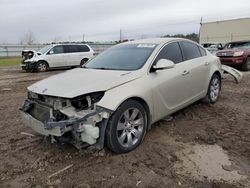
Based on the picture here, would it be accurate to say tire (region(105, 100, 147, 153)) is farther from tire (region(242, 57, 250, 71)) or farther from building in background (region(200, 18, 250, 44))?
building in background (region(200, 18, 250, 44))

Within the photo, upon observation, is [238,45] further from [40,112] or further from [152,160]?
[40,112]

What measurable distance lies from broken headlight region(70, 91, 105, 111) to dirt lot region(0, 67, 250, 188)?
0.74 m

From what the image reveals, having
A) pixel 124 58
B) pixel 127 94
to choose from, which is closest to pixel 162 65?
pixel 124 58

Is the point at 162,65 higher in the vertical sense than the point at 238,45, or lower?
lower

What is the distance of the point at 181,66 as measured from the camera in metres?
5.39

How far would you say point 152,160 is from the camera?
4.01 metres

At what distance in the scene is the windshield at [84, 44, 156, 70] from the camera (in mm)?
4876

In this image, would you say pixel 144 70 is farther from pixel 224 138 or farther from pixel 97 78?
pixel 224 138

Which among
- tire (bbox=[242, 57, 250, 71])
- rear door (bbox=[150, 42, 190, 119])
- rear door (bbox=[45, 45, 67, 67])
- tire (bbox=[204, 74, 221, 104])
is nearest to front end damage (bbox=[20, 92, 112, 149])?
rear door (bbox=[150, 42, 190, 119])

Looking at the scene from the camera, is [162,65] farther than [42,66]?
No

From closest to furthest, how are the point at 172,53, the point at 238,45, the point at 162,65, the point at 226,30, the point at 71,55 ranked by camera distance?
the point at 162,65 → the point at 172,53 → the point at 238,45 → the point at 71,55 → the point at 226,30

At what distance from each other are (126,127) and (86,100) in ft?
2.37

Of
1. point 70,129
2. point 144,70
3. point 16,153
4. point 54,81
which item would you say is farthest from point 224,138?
point 16,153

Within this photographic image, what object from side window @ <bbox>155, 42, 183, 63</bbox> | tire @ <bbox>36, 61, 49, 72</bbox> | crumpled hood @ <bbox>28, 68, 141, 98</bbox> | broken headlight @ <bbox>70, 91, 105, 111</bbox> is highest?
side window @ <bbox>155, 42, 183, 63</bbox>
